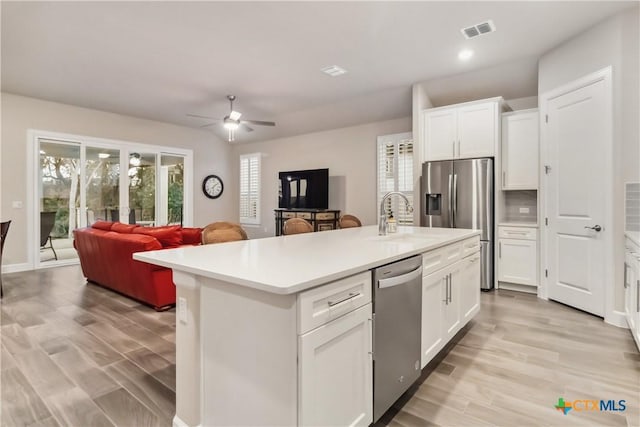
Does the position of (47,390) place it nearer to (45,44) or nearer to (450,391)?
(450,391)

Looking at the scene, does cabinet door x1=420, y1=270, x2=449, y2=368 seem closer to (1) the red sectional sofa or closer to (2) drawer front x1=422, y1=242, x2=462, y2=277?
(2) drawer front x1=422, y1=242, x2=462, y2=277

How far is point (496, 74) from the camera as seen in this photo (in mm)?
4516

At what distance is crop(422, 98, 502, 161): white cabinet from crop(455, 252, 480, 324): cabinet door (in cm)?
213

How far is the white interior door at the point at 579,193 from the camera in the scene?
3240mm

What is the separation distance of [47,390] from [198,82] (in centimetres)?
437

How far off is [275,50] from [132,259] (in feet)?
9.67

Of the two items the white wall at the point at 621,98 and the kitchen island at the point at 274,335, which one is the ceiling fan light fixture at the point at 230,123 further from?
the white wall at the point at 621,98

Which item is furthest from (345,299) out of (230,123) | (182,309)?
(230,123)

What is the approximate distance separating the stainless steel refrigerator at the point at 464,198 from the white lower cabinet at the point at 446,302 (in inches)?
61.7

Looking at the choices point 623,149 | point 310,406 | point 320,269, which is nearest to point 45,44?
point 320,269

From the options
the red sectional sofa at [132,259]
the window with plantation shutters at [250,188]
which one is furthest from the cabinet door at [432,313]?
the window with plantation shutters at [250,188]

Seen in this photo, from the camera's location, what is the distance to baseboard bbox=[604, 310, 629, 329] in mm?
3047

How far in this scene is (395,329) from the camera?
5.54 feet

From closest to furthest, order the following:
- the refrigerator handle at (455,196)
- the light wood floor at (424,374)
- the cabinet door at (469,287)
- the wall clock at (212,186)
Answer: the light wood floor at (424,374), the cabinet door at (469,287), the refrigerator handle at (455,196), the wall clock at (212,186)
